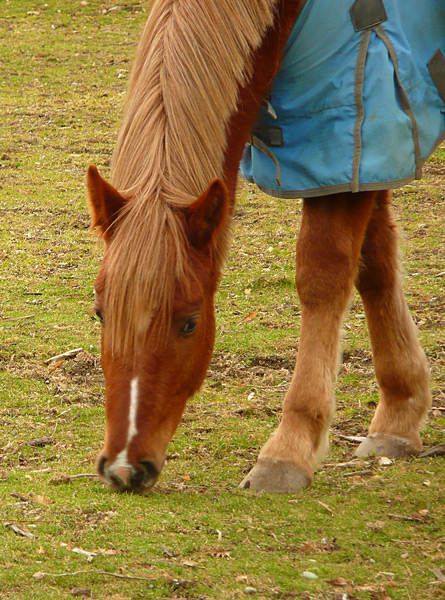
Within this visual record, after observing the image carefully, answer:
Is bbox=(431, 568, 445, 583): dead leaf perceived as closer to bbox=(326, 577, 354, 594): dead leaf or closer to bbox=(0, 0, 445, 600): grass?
bbox=(0, 0, 445, 600): grass

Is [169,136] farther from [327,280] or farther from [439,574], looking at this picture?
[439,574]

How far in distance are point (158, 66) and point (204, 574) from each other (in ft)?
5.48

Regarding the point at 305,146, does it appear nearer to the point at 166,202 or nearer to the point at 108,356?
the point at 166,202

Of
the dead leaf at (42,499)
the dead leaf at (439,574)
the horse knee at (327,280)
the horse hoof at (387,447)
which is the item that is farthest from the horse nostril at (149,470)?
the horse hoof at (387,447)

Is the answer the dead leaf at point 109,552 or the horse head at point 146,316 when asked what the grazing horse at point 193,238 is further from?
the dead leaf at point 109,552

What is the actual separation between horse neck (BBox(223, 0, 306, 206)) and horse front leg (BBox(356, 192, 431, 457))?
848mm

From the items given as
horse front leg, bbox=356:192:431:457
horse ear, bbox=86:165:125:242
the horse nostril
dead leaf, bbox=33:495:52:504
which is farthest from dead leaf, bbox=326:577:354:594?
horse ear, bbox=86:165:125:242

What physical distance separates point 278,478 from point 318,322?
62 centimetres

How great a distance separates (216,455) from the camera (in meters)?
3.35

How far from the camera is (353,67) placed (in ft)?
9.88

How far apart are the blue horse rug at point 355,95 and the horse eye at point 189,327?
2.57 feet

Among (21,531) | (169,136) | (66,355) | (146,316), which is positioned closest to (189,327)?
(146,316)

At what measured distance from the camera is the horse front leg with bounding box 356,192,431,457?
3521 millimetres

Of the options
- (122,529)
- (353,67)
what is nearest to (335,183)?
(353,67)
